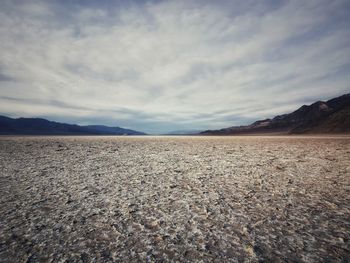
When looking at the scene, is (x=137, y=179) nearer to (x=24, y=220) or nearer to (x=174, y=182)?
(x=174, y=182)

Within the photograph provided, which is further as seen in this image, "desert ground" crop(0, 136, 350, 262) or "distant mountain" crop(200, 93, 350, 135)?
"distant mountain" crop(200, 93, 350, 135)

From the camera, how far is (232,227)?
151 inches

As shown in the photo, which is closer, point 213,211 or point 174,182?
point 213,211

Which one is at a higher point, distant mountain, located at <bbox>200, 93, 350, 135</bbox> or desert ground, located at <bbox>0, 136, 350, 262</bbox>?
distant mountain, located at <bbox>200, 93, 350, 135</bbox>

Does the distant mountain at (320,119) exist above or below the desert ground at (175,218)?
above

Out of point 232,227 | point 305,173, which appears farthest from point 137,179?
point 305,173

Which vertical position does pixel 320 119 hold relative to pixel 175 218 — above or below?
above

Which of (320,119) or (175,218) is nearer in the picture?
(175,218)

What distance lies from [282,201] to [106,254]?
13.9ft

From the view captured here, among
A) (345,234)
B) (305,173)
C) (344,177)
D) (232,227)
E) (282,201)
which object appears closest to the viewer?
(345,234)

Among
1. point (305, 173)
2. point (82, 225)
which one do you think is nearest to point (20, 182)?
point (82, 225)

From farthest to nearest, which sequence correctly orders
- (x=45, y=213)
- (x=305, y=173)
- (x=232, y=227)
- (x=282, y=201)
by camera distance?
1. (x=305, y=173)
2. (x=282, y=201)
3. (x=45, y=213)
4. (x=232, y=227)

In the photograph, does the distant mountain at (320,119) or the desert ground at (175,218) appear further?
the distant mountain at (320,119)

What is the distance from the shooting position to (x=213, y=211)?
4.58 meters
